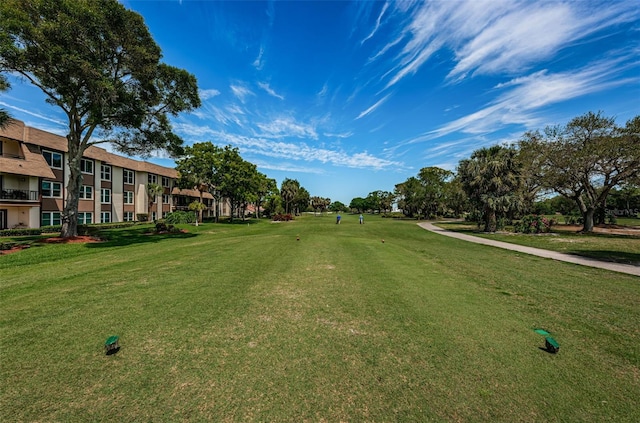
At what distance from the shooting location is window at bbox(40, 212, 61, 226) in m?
25.9

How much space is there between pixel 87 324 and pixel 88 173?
119 feet

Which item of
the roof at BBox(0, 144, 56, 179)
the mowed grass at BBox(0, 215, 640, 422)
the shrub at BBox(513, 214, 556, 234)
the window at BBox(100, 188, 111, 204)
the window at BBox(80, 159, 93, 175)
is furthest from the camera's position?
the window at BBox(100, 188, 111, 204)

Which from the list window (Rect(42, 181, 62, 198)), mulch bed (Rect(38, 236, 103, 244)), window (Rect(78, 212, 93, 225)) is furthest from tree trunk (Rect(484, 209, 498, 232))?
window (Rect(78, 212, 93, 225))

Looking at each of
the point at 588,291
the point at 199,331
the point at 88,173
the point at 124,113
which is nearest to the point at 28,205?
the point at 88,173

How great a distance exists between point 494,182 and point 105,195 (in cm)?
4749

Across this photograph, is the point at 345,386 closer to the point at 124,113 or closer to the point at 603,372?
Result: the point at 603,372

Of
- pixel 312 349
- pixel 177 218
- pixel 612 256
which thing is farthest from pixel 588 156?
pixel 177 218

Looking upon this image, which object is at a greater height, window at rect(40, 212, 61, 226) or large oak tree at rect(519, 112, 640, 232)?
large oak tree at rect(519, 112, 640, 232)

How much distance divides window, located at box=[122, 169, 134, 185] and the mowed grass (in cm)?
3566

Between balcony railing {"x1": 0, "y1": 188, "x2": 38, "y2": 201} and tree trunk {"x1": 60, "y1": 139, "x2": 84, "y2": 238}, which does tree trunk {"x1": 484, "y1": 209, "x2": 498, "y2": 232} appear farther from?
balcony railing {"x1": 0, "y1": 188, "x2": 38, "y2": 201}

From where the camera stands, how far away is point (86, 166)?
30.7 meters

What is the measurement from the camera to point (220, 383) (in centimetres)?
321

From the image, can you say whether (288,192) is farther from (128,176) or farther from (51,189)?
(51,189)

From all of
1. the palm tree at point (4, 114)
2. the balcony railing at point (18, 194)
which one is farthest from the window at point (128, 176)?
the palm tree at point (4, 114)
